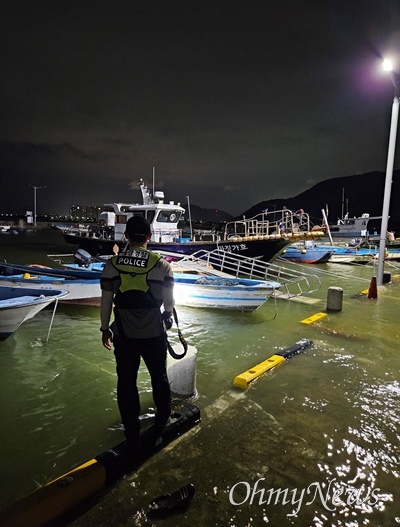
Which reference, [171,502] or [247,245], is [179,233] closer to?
[247,245]

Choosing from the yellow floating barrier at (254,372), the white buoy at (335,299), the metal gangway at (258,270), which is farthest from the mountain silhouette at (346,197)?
the yellow floating barrier at (254,372)

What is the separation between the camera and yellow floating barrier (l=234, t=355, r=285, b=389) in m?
4.48

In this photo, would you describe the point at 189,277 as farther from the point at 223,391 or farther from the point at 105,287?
the point at 105,287

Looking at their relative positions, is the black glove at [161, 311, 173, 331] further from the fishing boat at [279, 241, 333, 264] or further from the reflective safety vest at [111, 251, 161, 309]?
the fishing boat at [279, 241, 333, 264]

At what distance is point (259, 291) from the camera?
8477 millimetres

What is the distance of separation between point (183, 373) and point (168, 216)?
15631 mm

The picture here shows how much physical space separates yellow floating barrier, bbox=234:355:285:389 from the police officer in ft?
6.22

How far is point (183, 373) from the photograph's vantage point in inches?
160

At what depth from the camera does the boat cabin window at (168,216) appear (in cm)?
1864

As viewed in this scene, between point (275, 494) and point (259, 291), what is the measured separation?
607 cm

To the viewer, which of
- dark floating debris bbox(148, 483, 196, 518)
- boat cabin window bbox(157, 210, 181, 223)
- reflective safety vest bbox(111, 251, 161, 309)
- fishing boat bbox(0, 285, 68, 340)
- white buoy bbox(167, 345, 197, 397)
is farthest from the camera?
boat cabin window bbox(157, 210, 181, 223)

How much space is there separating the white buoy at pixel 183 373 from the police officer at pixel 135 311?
1.06 metres

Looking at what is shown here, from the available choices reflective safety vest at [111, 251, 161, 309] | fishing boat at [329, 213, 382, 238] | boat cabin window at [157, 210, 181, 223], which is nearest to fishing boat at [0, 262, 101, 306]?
reflective safety vest at [111, 251, 161, 309]

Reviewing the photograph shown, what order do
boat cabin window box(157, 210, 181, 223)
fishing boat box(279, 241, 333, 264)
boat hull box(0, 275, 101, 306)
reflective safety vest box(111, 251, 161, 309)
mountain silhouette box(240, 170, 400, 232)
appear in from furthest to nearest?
mountain silhouette box(240, 170, 400, 232) → fishing boat box(279, 241, 333, 264) → boat cabin window box(157, 210, 181, 223) → boat hull box(0, 275, 101, 306) → reflective safety vest box(111, 251, 161, 309)
